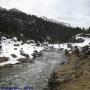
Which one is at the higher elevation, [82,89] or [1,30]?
[1,30]

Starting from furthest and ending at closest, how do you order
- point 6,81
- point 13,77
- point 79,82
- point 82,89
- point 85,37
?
point 85,37
point 13,77
point 6,81
point 79,82
point 82,89

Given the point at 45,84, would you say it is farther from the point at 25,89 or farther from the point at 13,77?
the point at 13,77

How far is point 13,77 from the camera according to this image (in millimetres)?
45875

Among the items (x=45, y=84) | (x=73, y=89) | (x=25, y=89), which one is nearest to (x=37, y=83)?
(x=45, y=84)

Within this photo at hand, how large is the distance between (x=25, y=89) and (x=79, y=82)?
9311 millimetres

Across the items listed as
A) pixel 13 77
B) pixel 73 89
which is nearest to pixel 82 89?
pixel 73 89

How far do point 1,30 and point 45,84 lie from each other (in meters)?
110

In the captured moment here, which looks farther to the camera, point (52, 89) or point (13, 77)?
point (13, 77)

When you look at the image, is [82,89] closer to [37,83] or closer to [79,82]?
[79,82]

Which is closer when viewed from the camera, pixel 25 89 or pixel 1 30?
pixel 25 89

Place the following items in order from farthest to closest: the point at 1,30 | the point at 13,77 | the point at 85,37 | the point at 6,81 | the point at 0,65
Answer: the point at 85,37 < the point at 1,30 < the point at 0,65 < the point at 13,77 < the point at 6,81

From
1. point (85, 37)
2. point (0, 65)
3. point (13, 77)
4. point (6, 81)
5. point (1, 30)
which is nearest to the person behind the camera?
point (6, 81)

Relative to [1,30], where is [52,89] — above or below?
below

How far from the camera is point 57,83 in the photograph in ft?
128
